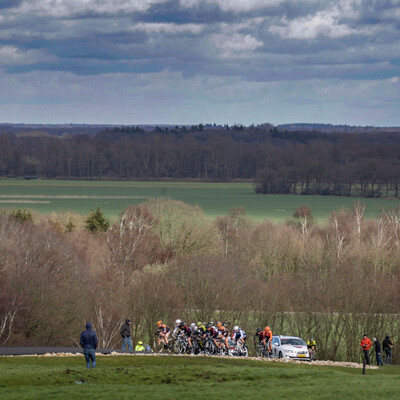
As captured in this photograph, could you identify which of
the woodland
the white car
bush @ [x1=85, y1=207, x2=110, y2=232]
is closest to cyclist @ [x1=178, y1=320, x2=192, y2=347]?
the white car

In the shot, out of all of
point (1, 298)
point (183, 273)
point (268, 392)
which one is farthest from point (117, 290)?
point (268, 392)

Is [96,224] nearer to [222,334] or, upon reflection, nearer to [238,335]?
[238,335]

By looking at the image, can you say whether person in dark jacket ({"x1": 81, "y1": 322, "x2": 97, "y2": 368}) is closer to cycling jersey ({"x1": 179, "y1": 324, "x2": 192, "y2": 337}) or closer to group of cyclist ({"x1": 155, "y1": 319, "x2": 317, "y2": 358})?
group of cyclist ({"x1": 155, "y1": 319, "x2": 317, "y2": 358})

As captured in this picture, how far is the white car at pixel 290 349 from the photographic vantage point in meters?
46.4

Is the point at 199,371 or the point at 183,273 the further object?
the point at 183,273

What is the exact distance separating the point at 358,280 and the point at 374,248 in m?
25.6

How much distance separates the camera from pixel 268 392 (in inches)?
1214

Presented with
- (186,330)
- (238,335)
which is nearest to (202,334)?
(186,330)

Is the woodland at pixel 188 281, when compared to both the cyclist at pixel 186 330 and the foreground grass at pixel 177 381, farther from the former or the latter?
the foreground grass at pixel 177 381

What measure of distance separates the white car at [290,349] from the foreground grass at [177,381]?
21.9ft

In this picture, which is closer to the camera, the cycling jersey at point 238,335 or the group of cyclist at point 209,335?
the group of cyclist at point 209,335

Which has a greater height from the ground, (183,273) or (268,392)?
(268,392)

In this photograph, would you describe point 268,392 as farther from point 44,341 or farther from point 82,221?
point 82,221

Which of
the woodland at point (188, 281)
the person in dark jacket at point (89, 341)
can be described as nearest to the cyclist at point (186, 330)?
the person in dark jacket at point (89, 341)
